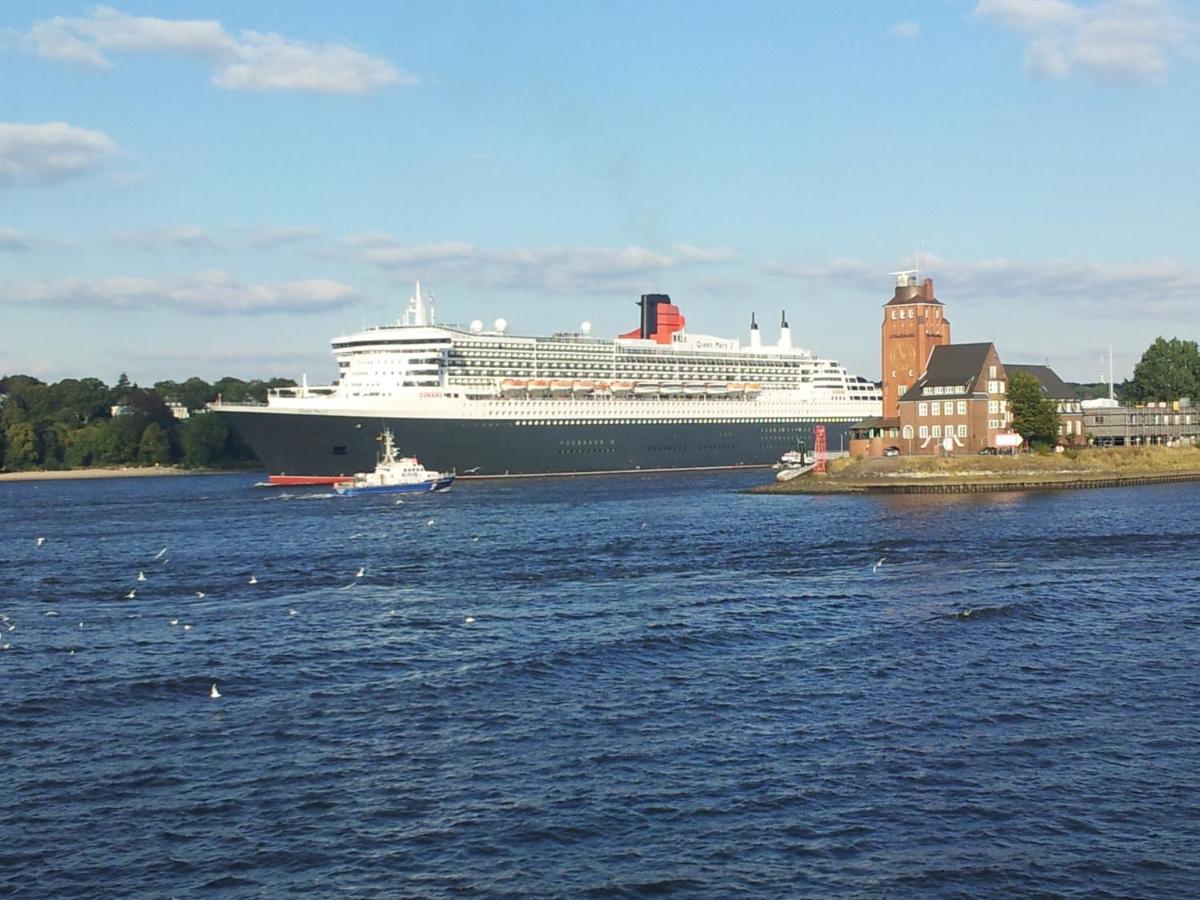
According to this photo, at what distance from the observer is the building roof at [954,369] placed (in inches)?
3354

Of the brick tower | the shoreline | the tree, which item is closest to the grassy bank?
the tree

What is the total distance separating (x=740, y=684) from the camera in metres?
26.2

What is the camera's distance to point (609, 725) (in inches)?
913

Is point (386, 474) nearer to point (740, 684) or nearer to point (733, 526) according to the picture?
point (733, 526)

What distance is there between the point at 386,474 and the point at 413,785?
210ft

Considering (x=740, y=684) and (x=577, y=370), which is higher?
(x=577, y=370)

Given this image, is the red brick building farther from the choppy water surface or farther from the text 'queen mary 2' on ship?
the choppy water surface

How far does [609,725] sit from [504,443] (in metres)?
74.1

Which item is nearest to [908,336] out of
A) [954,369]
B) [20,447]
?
[954,369]

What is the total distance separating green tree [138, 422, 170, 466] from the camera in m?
148

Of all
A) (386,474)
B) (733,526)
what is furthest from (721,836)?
(386,474)

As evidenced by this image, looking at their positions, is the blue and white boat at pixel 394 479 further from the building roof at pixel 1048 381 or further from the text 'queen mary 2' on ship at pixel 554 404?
the building roof at pixel 1048 381

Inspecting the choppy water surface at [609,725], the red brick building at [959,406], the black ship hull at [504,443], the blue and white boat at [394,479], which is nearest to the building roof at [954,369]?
the red brick building at [959,406]

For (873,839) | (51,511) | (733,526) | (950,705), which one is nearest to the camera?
(873,839)
